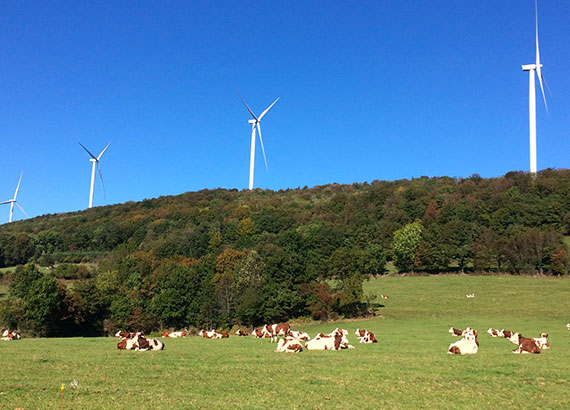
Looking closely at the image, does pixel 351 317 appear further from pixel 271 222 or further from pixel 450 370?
pixel 271 222

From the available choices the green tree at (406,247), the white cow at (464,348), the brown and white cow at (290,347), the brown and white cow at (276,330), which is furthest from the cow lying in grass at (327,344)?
the green tree at (406,247)

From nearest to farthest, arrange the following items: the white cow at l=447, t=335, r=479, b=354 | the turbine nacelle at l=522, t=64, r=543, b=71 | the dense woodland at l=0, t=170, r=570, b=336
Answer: the white cow at l=447, t=335, r=479, b=354, the dense woodland at l=0, t=170, r=570, b=336, the turbine nacelle at l=522, t=64, r=543, b=71

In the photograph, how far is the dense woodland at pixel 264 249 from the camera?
174ft

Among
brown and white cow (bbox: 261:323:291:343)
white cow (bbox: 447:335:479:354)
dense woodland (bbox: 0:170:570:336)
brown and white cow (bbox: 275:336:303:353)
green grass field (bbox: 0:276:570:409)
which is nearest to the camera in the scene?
green grass field (bbox: 0:276:570:409)

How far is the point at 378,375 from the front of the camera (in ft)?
41.0

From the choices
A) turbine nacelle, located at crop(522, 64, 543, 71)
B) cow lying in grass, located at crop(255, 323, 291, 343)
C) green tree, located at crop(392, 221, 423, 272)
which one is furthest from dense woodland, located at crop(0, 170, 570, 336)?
turbine nacelle, located at crop(522, 64, 543, 71)

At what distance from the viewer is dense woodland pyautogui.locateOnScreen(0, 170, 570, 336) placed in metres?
53.1

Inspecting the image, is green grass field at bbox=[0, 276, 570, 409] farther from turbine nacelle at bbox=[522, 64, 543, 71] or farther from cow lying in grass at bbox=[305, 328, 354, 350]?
turbine nacelle at bbox=[522, 64, 543, 71]

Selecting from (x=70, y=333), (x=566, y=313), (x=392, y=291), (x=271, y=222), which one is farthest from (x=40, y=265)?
(x=566, y=313)

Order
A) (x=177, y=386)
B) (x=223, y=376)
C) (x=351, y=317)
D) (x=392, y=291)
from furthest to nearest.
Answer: (x=392, y=291), (x=351, y=317), (x=223, y=376), (x=177, y=386)

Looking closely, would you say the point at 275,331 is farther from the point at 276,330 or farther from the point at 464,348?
the point at 464,348

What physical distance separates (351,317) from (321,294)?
13.2ft

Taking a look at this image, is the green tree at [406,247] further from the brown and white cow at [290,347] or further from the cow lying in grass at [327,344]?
the brown and white cow at [290,347]

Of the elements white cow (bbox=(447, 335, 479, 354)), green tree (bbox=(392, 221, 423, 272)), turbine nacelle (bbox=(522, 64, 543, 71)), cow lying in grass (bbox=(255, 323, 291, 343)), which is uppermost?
turbine nacelle (bbox=(522, 64, 543, 71))
